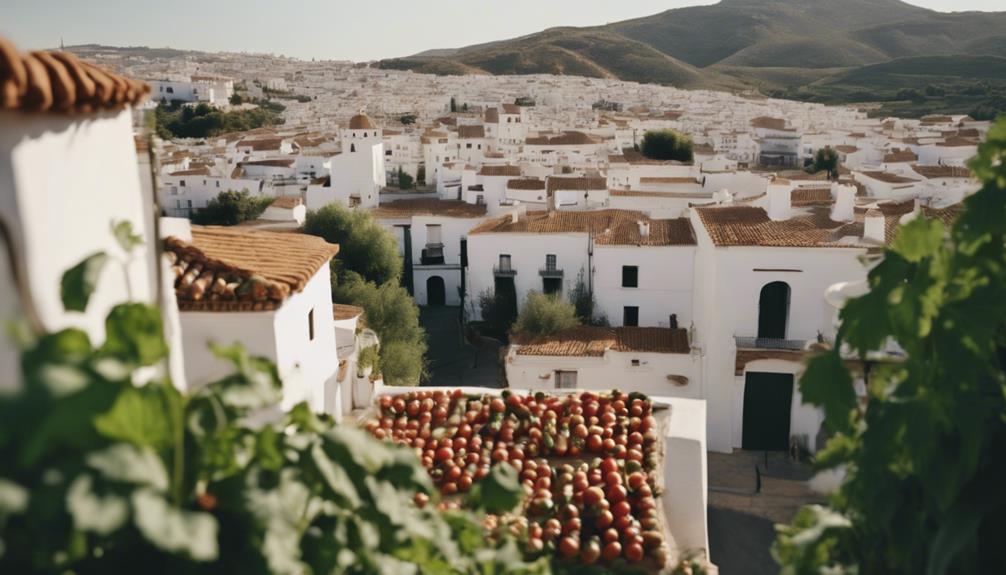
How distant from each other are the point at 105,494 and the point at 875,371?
7.66 ft

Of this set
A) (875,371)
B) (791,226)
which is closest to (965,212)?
(875,371)

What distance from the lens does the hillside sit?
11275 centimetres

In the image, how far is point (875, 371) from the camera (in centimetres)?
279

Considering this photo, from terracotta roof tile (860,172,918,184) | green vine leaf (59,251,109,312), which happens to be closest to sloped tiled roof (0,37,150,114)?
green vine leaf (59,251,109,312)

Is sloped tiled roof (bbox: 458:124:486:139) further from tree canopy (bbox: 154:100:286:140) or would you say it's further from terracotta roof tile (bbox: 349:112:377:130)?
tree canopy (bbox: 154:100:286:140)

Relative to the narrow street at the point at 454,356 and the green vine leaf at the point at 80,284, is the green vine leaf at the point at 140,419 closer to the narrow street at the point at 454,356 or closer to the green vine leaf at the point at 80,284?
the green vine leaf at the point at 80,284

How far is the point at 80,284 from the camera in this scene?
6.94 feet

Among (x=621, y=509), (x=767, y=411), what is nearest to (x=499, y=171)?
(x=767, y=411)

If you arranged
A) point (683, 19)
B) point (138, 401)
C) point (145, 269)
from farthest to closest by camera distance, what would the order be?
point (683, 19)
point (145, 269)
point (138, 401)

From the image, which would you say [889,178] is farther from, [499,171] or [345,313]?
[345,313]

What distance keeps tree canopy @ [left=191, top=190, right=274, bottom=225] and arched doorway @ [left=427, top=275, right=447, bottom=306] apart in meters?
9.23

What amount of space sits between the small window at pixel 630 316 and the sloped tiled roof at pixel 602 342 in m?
3.15

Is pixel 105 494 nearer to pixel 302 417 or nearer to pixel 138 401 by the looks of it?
pixel 138 401

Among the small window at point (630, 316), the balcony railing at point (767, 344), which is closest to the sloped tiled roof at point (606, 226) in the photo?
the small window at point (630, 316)
